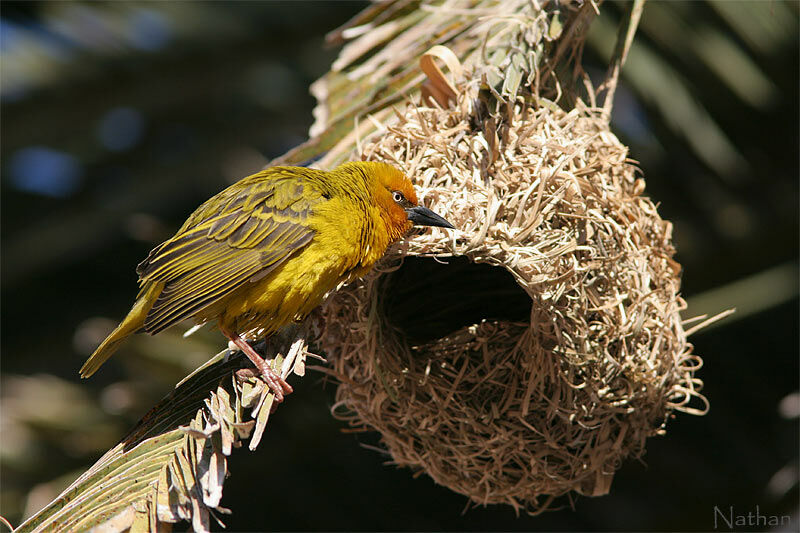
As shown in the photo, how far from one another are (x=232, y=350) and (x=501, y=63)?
1.40 metres

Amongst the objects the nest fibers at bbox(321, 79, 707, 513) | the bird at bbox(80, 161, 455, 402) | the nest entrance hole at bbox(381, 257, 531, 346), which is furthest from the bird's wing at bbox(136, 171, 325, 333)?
the nest entrance hole at bbox(381, 257, 531, 346)

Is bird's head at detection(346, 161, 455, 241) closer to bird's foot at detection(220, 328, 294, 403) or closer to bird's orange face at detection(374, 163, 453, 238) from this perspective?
bird's orange face at detection(374, 163, 453, 238)

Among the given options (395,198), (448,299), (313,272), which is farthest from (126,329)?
(448,299)

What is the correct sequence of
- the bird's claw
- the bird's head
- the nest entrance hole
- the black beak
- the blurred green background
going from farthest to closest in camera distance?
the blurred green background < the nest entrance hole < the bird's head < the black beak < the bird's claw

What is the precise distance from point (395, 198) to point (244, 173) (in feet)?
9.40

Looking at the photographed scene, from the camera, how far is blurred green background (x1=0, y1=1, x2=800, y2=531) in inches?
151

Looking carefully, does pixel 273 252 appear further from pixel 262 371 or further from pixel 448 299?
pixel 448 299

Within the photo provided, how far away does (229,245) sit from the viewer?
2764 mm

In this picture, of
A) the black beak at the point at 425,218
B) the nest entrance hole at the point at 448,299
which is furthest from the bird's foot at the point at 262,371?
the black beak at the point at 425,218

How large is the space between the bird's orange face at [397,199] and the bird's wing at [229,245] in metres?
0.23

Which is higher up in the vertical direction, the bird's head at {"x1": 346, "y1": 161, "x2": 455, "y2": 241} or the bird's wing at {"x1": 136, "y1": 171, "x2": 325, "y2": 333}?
the bird's wing at {"x1": 136, "y1": 171, "x2": 325, "y2": 333}

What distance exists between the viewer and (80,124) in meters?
4.07

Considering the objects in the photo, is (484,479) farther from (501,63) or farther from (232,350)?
(501,63)

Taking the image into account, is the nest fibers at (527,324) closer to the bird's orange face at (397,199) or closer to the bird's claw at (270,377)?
the bird's orange face at (397,199)
